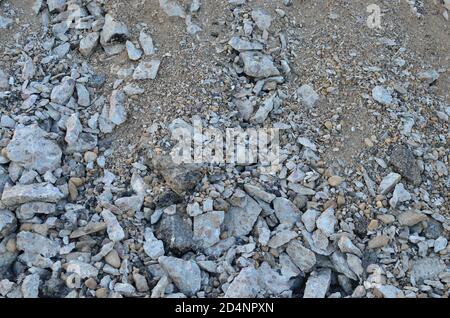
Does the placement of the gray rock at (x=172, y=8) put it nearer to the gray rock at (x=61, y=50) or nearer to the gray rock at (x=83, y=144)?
the gray rock at (x=61, y=50)

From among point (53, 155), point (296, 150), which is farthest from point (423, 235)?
point (53, 155)

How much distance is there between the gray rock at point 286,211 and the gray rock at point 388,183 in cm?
53

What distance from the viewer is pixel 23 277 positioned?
10.3 feet

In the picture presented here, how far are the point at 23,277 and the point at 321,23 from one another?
2.61 metres

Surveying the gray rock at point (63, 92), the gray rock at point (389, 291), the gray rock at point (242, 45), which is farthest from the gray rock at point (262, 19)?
the gray rock at point (389, 291)

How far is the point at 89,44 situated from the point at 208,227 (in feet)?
5.33

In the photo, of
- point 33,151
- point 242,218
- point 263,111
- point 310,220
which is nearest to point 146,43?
point 263,111

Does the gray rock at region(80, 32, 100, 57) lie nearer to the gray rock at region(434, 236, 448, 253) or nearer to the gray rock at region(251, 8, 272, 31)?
the gray rock at region(251, 8, 272, 31)

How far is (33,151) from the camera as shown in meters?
3.45

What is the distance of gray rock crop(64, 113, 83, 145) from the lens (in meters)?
3.57

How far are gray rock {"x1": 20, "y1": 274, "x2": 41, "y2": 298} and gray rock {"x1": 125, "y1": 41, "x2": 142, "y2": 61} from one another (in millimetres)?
1601

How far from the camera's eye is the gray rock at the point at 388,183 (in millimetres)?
3480

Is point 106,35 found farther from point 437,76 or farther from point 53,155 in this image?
point 437,76

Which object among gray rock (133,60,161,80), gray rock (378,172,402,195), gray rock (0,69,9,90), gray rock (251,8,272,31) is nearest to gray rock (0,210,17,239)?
gray rock (0,69,9,90)
